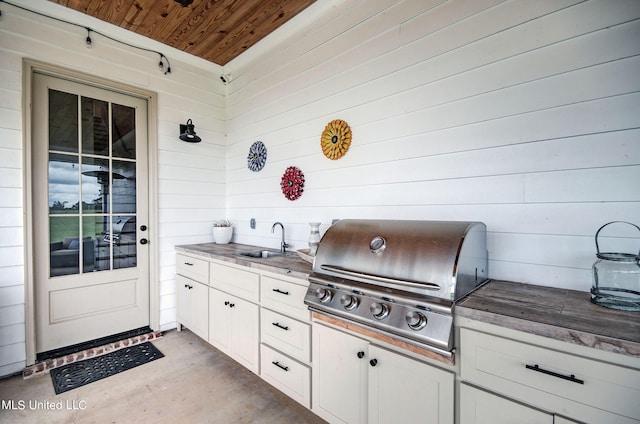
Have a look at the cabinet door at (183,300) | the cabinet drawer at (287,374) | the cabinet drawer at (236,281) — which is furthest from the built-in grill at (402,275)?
the cabinet door at (183,300)

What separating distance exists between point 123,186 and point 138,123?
2.15 ft

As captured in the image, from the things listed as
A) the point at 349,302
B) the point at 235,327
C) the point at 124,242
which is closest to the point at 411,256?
the point at 349,302

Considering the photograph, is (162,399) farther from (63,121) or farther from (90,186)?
(63,121)

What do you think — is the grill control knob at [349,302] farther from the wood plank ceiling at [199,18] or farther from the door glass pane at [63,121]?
the door glass pane at [63,121]

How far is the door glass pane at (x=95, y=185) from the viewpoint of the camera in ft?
8.89

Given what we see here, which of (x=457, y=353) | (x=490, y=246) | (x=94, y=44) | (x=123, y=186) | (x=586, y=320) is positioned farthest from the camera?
(x=123, y=186)

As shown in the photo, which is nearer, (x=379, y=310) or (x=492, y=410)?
(x=492, y=410)

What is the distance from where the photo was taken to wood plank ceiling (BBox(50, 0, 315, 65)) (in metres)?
2.45

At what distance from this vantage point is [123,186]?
2928 mm

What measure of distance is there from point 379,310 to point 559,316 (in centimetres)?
65

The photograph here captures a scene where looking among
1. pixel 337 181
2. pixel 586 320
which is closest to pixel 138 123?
pixel 337 181

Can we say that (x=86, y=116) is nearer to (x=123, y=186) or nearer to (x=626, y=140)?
(x=123, y=186)

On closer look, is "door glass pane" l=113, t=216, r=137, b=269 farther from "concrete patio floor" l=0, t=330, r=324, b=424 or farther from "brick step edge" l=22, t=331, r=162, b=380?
"concrete patio floor" l=0, t=330, r=324, b=424

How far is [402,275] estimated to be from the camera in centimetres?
135
